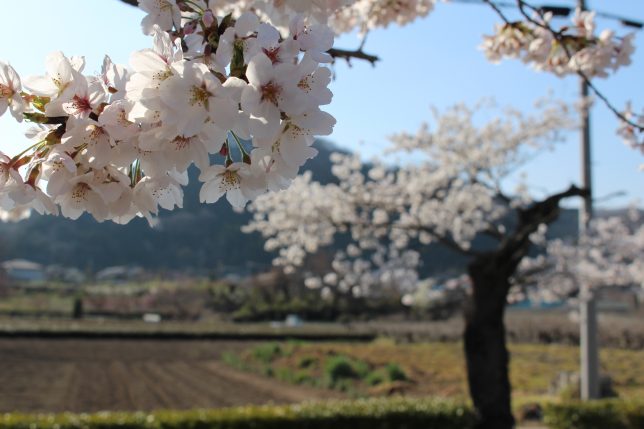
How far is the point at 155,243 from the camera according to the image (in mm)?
80750

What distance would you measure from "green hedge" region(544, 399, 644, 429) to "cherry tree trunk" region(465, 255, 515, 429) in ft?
3.77

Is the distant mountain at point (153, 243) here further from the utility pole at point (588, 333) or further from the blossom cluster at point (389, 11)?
the blossom cluster at point (389, 11)

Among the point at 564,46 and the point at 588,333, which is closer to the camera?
the point at 564,46

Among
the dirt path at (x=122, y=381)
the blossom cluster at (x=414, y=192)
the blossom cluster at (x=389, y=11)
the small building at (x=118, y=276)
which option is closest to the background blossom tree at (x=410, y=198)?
the blossom cluster at (x=414, y=192)

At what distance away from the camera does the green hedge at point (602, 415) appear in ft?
26.3

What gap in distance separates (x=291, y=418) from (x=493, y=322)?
261 centimetres

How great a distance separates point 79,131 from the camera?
100cm

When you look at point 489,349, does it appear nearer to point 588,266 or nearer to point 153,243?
point 588,266

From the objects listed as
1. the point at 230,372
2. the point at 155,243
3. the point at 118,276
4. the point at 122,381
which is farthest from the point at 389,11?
the point at 155,243

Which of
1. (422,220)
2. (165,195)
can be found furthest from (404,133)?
(165,195)

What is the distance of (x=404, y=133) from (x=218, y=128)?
11.6 metres

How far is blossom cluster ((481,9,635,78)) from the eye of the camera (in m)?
2.85

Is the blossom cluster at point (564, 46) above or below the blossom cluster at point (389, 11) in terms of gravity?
below

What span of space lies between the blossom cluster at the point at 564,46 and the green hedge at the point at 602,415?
622 centimetres
